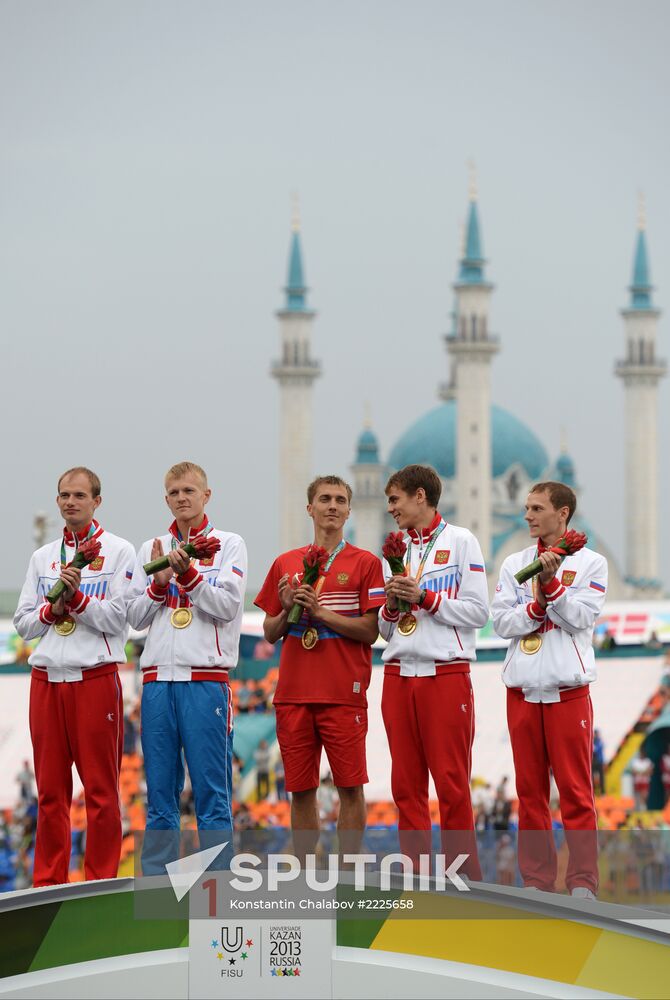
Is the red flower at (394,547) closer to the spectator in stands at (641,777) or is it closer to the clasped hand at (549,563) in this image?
the clasped hand at (549,563)

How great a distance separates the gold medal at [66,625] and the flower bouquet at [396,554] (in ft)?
4.14

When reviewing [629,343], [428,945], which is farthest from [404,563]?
[629,343]

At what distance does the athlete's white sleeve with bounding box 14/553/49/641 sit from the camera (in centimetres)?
654

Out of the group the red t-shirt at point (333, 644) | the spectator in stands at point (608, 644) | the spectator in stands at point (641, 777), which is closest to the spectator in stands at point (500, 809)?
the spectator in stands at point (641, 777)

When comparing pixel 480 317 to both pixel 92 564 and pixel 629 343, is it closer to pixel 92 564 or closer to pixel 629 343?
pixel 629 343

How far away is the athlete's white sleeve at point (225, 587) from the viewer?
638 centimetres

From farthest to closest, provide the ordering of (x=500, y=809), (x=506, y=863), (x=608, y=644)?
(x=608, y=644)
(x=500, y=809)
(x=506, y=863)

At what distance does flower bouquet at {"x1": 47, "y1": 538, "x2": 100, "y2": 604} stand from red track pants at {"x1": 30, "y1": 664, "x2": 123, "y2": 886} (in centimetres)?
34

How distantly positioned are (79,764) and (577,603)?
2.04m

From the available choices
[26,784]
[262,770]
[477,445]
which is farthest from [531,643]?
[477,445]

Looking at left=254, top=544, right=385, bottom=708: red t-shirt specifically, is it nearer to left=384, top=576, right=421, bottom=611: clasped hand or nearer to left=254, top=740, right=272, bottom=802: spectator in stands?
left=384, top=576, right=421, bottom=611: clasped hand

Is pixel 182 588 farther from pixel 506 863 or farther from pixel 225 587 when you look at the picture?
pixel 506 863

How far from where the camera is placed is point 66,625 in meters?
6.48

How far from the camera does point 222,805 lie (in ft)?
20.7
